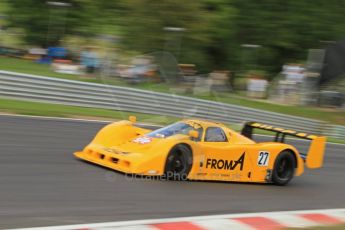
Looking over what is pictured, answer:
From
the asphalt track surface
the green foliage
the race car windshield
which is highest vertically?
the green foliage

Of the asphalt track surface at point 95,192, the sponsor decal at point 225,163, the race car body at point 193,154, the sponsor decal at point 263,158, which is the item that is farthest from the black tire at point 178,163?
the sponsor decal at point 263,158

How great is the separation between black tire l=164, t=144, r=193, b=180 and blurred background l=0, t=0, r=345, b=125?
10.1m

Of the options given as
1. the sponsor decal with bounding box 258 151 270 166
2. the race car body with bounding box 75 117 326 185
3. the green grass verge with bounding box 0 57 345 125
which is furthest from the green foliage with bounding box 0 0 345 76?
the sponsor decal with bounding box 258 151 270 166

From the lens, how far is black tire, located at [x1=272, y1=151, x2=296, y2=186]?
9.00 meters

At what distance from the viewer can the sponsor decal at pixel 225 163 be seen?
26.4 feet

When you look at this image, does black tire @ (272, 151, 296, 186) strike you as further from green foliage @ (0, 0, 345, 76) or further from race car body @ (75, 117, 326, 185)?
green foliage @ (0, 0, 345, 76)

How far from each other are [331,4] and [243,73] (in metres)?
8.65

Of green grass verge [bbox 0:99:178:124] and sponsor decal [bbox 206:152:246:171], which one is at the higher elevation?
sponsor decal [bbox 206:152:246:171]

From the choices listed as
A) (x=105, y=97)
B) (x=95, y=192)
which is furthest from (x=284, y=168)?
(x=105, y=97)

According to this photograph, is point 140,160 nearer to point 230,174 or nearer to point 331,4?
point 230,174

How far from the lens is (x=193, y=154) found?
7801 mm

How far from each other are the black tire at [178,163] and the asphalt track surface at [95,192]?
0.43 ft

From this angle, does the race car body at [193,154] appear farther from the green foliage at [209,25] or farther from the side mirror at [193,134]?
the green foliage at [209,25]

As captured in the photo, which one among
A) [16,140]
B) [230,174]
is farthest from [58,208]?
[16,140]
